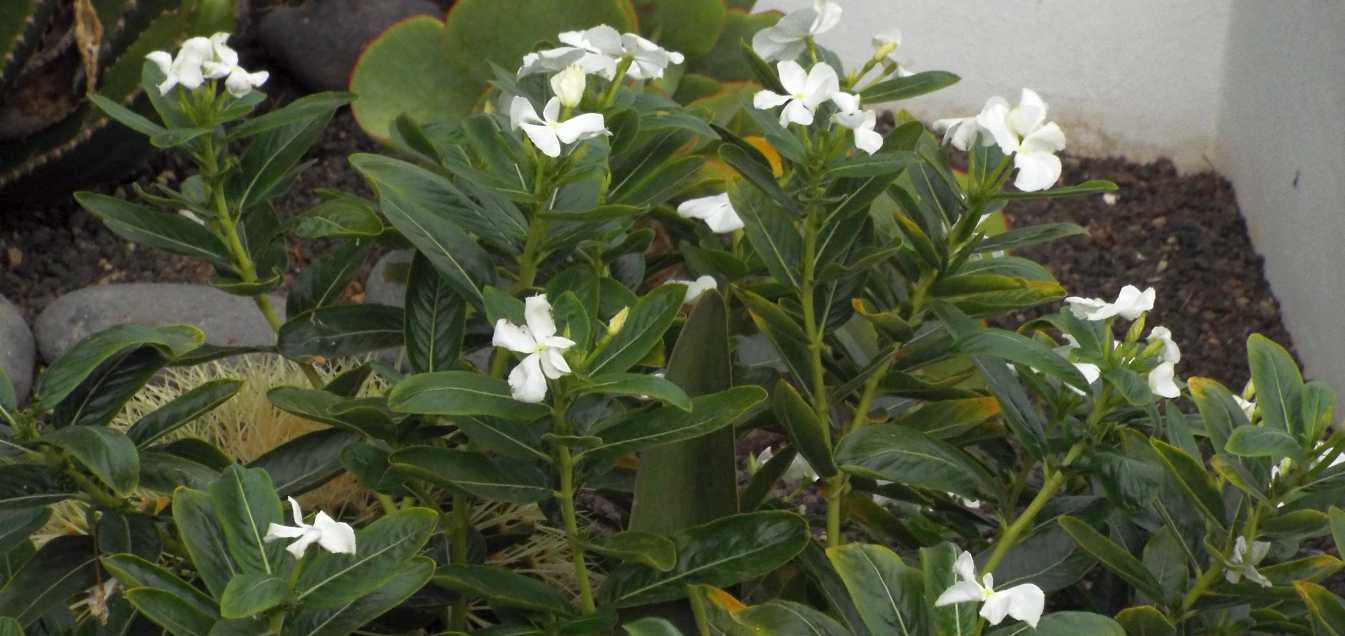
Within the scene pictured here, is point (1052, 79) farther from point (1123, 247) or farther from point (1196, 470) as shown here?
point (1196, 470)

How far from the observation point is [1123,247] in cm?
317

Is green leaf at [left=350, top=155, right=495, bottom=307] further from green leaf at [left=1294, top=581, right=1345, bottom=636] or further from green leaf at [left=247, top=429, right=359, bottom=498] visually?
green leaf at [left=1294, top=581, right=1345, bottom=636]

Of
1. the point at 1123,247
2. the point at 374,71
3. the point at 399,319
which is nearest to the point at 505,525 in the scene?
the point at 399,319

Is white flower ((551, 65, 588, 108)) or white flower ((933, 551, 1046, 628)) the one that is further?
white flower ((551, 65, 588, 108))

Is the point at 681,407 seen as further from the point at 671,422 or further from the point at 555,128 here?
the point at 555,128

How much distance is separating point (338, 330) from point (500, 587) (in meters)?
0.28

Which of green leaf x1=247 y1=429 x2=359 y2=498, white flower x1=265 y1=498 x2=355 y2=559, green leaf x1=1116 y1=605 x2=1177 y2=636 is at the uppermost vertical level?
white flower x1=265 y1=498 x2=355 y2=559

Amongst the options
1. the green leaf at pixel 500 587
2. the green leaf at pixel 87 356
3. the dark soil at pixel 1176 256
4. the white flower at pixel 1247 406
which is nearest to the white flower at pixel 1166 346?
the white flower at pixel 1247 406

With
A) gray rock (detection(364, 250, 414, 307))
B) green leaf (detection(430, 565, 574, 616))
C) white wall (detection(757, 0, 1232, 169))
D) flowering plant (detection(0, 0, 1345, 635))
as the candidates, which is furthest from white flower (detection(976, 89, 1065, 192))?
white wall (detection(757, 0, 1232, 169))

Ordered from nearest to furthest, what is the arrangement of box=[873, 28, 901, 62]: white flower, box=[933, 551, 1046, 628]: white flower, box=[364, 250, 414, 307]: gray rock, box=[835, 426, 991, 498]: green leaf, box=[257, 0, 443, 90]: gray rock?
box=[933, 551, 1046, 628]: white flower
box=[835, 426, 991, 498]: green leaf
box=[873, 28, 901, 62]: white flower
box=[364, 250, 414, 307]: gray rock
box=[257, 0, 443, 90]: gray rock

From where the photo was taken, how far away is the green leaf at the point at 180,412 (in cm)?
103

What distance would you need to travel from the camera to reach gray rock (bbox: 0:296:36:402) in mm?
2482

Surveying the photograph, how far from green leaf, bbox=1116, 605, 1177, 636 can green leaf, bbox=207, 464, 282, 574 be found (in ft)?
1.82

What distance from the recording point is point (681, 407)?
0.85 meters
